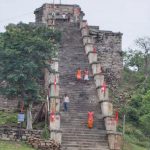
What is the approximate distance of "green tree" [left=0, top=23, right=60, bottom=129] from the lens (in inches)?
1352

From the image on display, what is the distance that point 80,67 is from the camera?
4219cm

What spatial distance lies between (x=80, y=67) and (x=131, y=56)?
334 inches

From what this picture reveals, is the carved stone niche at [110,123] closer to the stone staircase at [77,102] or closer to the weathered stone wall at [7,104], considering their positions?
the stone staircase at [77,102]

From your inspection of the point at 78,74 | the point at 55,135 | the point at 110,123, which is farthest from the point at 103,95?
the point at 55,135

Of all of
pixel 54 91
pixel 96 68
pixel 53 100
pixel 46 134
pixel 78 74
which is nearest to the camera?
Result: pixel 46 134

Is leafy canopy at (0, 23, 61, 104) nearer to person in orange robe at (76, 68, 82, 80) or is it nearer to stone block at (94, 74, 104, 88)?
stone block at (94, 74, 104, 88)

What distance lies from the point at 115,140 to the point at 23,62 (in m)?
5.83

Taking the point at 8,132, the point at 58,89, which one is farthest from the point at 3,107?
the point at 8,132

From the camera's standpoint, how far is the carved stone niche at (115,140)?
34.5m

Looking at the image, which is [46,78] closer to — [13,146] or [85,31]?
[13,146]

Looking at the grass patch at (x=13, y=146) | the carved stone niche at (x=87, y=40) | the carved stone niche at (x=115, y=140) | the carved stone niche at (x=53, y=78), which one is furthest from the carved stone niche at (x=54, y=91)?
the carved stone niche at (x=87, y=40)

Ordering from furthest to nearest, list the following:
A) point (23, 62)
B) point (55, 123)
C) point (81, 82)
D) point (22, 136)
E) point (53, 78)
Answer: point (81, 82), point (53, 78), point (23, 62), point (55, 123), point (22, 136)

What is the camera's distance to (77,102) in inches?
Result: 1499

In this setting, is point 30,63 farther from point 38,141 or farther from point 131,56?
point 131,56
